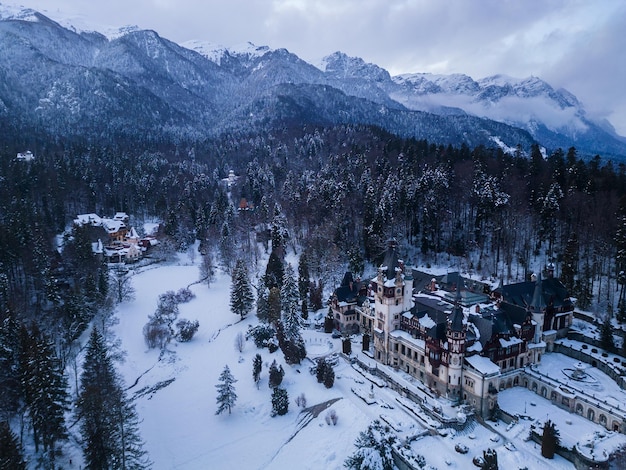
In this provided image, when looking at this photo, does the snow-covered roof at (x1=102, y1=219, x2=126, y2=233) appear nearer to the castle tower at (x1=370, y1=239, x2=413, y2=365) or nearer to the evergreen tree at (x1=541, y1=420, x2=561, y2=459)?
the castle tower at (x1=370, y1=239, x2=413, y2=365)

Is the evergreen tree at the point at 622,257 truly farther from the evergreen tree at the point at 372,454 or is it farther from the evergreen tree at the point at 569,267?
the evergreen tree at the point at 372,454

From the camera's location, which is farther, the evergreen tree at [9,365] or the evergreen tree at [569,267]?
the evergreen tree at [569,267]

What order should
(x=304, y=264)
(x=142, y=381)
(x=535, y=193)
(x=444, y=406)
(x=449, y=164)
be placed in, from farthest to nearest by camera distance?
(x=449, y=164) → (x=535, y=193) → (x=304, y=264) → (x=142, y=381) → (x=444, y=406)

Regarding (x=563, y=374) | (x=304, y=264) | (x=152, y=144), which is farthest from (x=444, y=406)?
(x=152, y=144)

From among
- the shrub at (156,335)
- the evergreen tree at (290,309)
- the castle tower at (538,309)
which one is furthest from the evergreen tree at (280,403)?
the castle tower at (538,309)

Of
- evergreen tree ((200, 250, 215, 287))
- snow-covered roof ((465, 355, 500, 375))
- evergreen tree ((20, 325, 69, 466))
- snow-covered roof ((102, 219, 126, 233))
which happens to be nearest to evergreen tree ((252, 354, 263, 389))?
evergreen tree ((20, 325, 69, 466))

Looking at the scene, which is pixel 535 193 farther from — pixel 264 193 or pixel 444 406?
pixel 264 193
